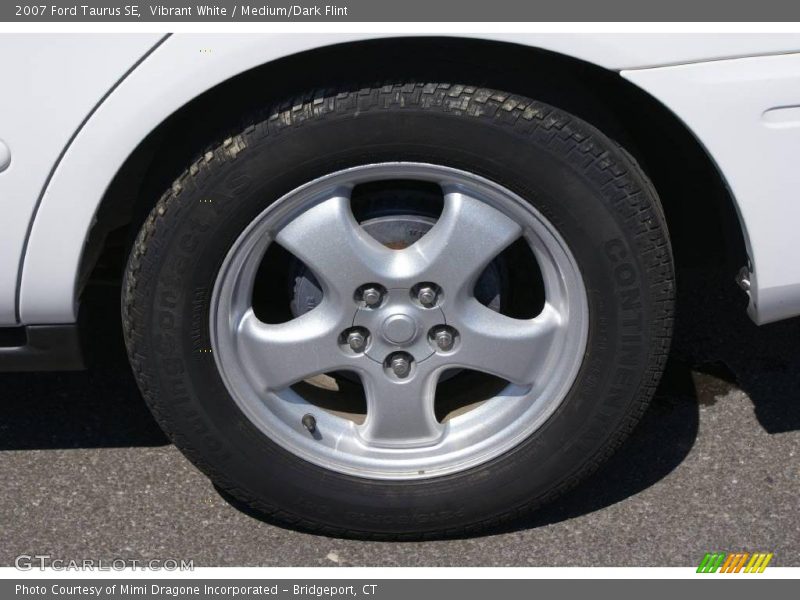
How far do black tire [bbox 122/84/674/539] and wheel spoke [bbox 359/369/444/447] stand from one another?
3.8 inches

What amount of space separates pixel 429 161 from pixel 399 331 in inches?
14.9

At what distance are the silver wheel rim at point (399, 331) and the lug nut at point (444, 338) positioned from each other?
1 cm

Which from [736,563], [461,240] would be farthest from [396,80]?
[736,563]

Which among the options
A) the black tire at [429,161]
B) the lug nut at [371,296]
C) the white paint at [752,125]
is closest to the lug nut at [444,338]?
the lug nut at [371,296]

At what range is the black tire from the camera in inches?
78.6

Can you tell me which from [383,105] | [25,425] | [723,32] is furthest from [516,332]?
[25,425]

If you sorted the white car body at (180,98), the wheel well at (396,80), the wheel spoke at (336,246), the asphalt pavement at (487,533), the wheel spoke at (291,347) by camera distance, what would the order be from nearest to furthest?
1. the white car body at (180,98)
2. the wheel well at (396,80)
3. the wheel spoke at (336,246)
4. the wheel spoke at (291,347)
5. the asphalt pavement at (487,533)

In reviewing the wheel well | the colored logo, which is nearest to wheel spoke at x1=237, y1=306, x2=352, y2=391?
the wheel well

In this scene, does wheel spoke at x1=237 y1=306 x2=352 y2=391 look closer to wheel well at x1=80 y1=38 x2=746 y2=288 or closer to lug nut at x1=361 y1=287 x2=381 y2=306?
lug nut at x1=361 y1=287 x2=381 y2=306

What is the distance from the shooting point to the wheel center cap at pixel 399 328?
86.5 inches

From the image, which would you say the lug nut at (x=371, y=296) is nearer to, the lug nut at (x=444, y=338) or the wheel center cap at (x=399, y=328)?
the wheel center cap at (x=399, y=328)

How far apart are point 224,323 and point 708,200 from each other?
1108mm

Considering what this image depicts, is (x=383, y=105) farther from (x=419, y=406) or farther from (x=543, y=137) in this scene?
(x=419, y=406)

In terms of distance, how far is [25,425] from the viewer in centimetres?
276
